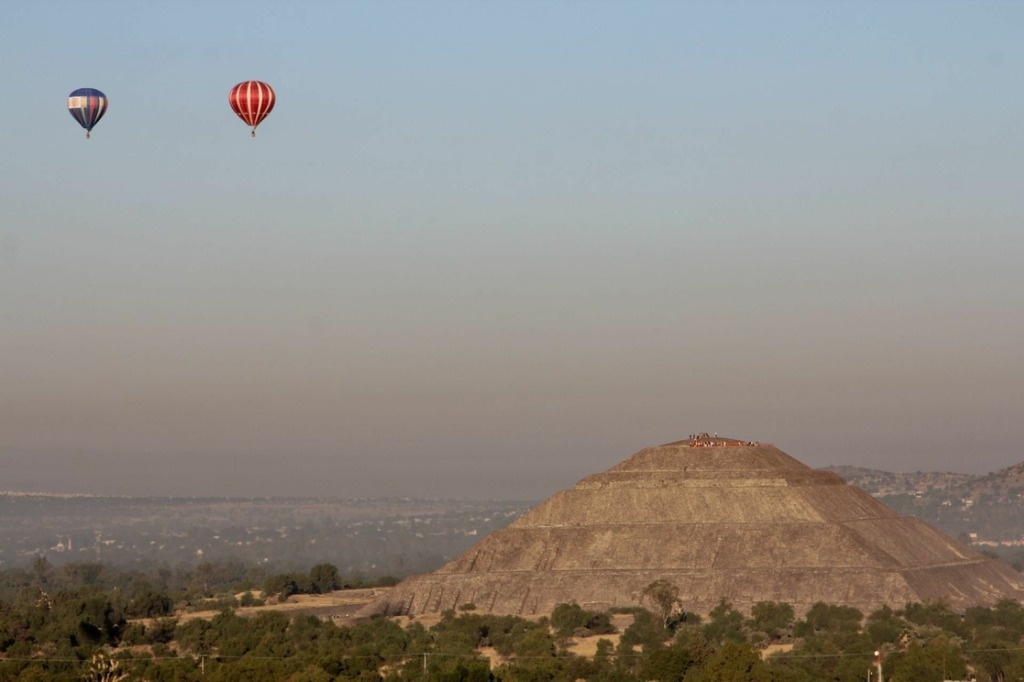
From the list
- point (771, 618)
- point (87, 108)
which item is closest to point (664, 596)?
point (771, 618)

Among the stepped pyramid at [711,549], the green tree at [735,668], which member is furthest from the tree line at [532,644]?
the stepped pyramid at [711,549]

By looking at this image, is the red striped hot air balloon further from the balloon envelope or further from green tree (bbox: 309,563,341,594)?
green tree (bbox: 309,563,341,594)

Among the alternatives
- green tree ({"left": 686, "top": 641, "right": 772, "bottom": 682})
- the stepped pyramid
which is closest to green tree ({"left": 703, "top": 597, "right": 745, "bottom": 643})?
the stepped pyramid

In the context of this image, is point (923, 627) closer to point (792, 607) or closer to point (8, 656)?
point (792, 607)

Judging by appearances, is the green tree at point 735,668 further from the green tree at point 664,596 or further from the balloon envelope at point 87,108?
the balloon envelope at point 87,108

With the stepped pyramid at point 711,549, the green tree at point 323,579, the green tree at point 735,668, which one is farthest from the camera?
the green tree at point 323,579

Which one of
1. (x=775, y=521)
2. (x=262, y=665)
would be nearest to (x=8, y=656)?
(x=262, y=665)

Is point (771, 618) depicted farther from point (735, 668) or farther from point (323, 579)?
point (323, 579)
